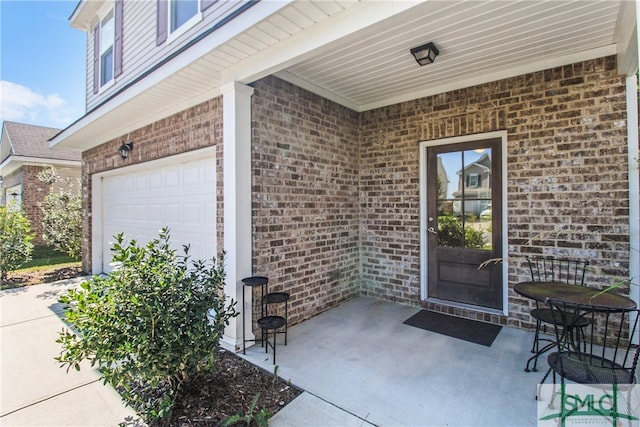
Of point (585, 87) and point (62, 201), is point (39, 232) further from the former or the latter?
point (585, 87)

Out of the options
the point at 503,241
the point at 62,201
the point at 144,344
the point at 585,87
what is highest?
the point at 585,87

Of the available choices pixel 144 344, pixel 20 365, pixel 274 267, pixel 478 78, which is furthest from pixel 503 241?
pixel 20 365

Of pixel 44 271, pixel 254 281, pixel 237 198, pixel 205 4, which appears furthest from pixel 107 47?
pixel 254 281

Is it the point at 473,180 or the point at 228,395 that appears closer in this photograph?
the point at 228,395

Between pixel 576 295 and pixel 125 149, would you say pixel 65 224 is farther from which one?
pixel 576 295

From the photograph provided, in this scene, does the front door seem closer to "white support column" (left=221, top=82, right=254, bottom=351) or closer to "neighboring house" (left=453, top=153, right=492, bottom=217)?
"neighboring house" (left=453, top=153, right=492, bottom=217)

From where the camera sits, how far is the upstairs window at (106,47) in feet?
22.3

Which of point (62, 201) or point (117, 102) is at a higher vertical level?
point (117, 102)

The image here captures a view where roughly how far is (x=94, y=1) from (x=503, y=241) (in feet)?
31.6

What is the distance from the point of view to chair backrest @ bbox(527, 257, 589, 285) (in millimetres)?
3333

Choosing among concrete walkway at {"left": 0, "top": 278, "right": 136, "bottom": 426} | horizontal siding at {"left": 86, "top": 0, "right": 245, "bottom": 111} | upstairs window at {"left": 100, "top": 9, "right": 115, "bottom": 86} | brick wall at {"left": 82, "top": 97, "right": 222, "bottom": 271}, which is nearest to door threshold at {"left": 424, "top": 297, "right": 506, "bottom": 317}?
brick wall at {"left": 82, "top": 97, "right": 222, "bottom": 271}

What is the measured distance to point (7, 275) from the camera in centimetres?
674

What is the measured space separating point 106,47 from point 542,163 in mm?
8845

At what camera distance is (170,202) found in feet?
15.6
